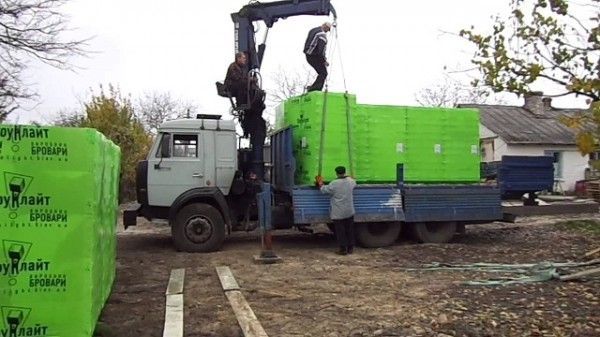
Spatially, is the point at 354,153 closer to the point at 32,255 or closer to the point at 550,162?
the point at 550,162

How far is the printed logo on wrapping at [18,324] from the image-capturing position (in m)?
4.61

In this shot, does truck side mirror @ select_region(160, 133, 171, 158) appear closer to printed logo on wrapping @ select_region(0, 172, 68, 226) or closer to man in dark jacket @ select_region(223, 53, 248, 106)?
man in dark jacket @ select_region(223, 53, 248, 106)

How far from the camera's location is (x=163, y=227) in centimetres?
1769

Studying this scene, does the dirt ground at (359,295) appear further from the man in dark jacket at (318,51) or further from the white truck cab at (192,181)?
the man in dark jacket at (318,51)

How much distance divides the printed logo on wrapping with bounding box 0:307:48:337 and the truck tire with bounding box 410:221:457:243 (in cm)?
1014

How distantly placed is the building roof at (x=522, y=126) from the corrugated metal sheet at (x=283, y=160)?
63.9 feet

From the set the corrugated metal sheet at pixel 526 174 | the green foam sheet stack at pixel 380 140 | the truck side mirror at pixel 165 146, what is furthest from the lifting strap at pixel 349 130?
the corrugated metal sheet at pixel 526 174

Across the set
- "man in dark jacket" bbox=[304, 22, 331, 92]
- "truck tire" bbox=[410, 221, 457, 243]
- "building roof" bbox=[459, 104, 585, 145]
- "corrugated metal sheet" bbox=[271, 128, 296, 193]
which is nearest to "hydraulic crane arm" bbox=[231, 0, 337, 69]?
"man in dark jacket" bbox=[304, 22, 331, 92]

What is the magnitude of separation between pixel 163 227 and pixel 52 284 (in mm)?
13123

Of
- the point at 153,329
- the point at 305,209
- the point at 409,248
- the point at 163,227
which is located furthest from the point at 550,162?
the point at 153,329

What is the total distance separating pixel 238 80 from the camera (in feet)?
43.7

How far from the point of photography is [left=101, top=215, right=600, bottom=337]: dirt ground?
6.54 m

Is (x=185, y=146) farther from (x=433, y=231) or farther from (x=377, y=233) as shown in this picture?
(x=433, y=231)

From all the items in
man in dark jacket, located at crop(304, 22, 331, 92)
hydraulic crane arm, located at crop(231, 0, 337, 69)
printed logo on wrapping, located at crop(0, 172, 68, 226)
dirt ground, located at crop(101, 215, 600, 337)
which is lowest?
dirt ground, located at crop(101, 215, 600, 337)
